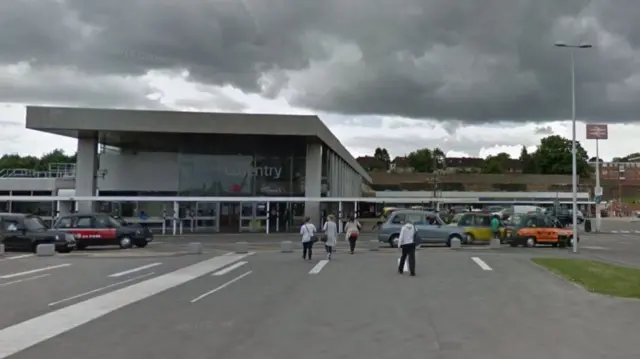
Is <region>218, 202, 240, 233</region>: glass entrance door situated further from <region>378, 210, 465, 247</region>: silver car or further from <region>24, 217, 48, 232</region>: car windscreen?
<region>24, 217, 48, 232</region>: car windscreen

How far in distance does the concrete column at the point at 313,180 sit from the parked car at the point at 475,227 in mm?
14511

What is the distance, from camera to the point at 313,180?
150 feet

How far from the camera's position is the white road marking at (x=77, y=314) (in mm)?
8781

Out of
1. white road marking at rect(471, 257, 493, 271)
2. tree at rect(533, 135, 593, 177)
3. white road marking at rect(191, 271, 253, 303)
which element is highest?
tree at rect(533, 135, 593, 177)

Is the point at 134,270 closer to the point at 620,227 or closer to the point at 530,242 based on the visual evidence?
the point at 530,242

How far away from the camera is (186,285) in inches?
602

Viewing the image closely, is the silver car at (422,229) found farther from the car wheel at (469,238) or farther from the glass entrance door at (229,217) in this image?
the glass entrance door at (229,217)

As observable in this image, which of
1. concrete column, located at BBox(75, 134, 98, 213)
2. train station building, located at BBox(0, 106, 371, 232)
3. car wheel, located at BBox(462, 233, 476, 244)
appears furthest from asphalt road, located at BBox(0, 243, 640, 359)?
concrete column, located at BBox(75, 134, 98, 213)

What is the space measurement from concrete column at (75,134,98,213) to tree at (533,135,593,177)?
107 meters

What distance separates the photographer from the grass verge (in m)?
13.8

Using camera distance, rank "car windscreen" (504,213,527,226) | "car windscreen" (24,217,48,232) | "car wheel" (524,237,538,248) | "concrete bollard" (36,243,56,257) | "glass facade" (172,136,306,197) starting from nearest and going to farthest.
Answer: "concrete bollard" (36,243,56,257)
"car windscreen" (24,217,48,232)
"car wheel" (524,237,538,248)
"car windscreen" (504,213,527,226)
"glass facade" (172,136,306,197)

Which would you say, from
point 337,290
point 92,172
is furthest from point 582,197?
point 337,290

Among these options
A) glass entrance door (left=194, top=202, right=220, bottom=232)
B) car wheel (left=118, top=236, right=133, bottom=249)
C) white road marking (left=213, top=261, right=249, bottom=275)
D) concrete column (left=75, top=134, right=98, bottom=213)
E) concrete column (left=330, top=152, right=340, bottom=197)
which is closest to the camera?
white road marking (left=213, top=261, right=249, bottom=275)

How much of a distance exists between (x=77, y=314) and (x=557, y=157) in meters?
136
